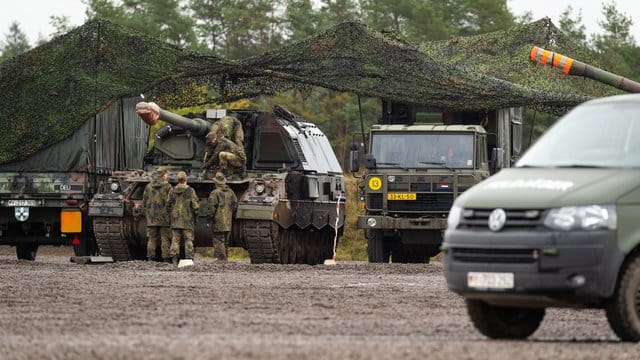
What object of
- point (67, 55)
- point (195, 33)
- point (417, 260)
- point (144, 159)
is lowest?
point (417, 260)

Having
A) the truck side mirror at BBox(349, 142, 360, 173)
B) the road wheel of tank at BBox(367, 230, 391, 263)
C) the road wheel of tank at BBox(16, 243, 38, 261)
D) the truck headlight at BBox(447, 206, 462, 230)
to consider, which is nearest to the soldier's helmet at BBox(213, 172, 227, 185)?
the truck side mirror at BBox(349, 142, 360, 173)

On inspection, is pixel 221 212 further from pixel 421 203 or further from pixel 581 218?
pixel 581 218

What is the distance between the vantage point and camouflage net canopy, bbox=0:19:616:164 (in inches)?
1226

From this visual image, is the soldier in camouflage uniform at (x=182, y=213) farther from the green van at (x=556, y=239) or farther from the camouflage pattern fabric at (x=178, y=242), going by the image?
the green van at (x=556, y=239)

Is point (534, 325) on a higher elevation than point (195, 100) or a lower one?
lower

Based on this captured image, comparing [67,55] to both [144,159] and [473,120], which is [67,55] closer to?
[144,159]

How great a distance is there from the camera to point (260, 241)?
A: 30.0 meters

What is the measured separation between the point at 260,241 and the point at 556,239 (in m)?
17.1

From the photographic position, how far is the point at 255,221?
29.9m

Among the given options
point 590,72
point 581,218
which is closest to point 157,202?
point 590,72

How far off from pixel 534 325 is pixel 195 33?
6465 centimetres

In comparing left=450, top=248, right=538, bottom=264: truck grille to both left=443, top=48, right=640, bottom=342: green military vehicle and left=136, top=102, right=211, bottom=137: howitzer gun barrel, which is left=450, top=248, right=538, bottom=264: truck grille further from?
left=136, top=102, right=211, bottom=137: howitzer gun barrel

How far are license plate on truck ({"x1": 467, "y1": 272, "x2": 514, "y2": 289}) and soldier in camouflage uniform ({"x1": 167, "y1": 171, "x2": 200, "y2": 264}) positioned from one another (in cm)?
1617

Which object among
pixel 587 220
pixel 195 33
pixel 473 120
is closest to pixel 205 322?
pixel 587 220
